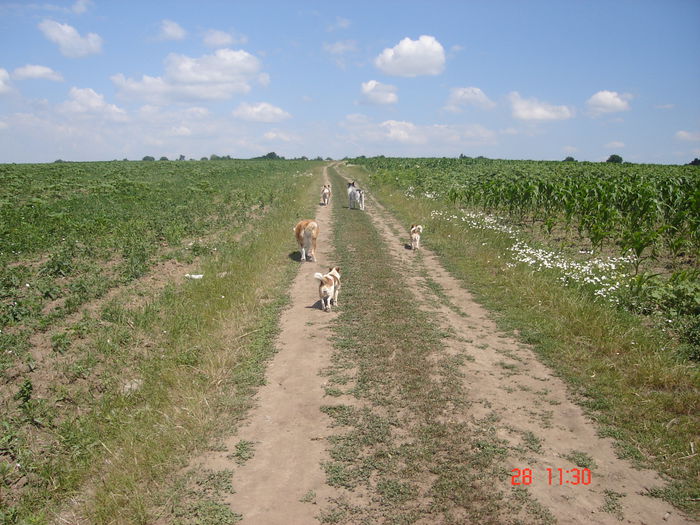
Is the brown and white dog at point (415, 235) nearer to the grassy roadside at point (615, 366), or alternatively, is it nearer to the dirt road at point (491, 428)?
the grassy roadside at point (615, 366)

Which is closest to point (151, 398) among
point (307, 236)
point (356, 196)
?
point (307, 236)

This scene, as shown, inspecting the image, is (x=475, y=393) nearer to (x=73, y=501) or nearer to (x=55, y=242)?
(x=73, y=501)

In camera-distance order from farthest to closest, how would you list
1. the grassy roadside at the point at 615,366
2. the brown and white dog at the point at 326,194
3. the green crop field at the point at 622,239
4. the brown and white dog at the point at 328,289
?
the brown and white dog at the point at 326,194, the brown and white dog at the point at 328,289, the green crop field at the point at 622,239, the grassy roadside at the point at 615,366

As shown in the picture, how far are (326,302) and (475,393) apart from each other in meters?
3.68

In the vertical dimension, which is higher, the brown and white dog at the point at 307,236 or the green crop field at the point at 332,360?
the brown and white dog at the point at 307,236

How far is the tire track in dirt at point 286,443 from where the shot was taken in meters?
3.92

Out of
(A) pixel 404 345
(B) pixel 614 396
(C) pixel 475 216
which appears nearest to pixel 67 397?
(A) pixel 404 345

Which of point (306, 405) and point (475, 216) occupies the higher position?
point (475, 216)

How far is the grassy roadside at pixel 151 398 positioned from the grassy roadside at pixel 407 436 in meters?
1.40

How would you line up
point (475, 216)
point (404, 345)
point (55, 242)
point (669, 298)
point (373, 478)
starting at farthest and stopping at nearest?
point (475, 216) → point (55, 242) → point (669, 298) → point (404, 345) → point (373, 478)

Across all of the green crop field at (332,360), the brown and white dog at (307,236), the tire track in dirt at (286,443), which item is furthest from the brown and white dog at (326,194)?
the tire track in dirt at (286,443)

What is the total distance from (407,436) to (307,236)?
772 cm

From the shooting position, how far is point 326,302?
8.55 meters
